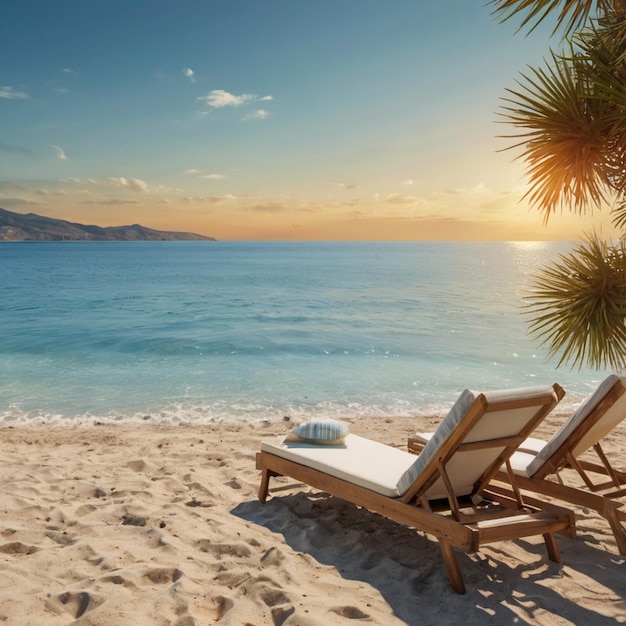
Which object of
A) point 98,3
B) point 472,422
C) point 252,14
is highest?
point 98,3

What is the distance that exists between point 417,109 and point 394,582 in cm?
1666

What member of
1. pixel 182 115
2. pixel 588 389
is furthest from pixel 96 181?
pixel 588 389

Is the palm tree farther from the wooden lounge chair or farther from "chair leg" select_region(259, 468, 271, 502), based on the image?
"chair leg" select_region(259, 468, 271, 502)

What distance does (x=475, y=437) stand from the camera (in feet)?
11.2

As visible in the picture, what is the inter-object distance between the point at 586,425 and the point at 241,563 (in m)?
2.57

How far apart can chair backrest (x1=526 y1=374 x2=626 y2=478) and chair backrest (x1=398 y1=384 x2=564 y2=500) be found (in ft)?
1.57

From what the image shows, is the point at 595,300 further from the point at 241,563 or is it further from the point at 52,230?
the point at 52,230

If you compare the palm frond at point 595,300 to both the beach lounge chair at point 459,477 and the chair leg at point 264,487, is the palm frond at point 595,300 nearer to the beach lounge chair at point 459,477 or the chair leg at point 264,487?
the beach lounge chair at point 459,477

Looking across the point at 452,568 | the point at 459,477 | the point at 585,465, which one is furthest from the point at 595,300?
the point at 452,568

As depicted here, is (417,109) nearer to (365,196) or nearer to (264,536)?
(264,536)

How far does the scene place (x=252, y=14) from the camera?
18406mm

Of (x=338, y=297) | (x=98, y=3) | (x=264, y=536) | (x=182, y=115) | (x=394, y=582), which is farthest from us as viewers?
(x=182, y=115)

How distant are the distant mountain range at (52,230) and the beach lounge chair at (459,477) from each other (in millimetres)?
166416

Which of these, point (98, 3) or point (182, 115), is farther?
point (182, 115)
